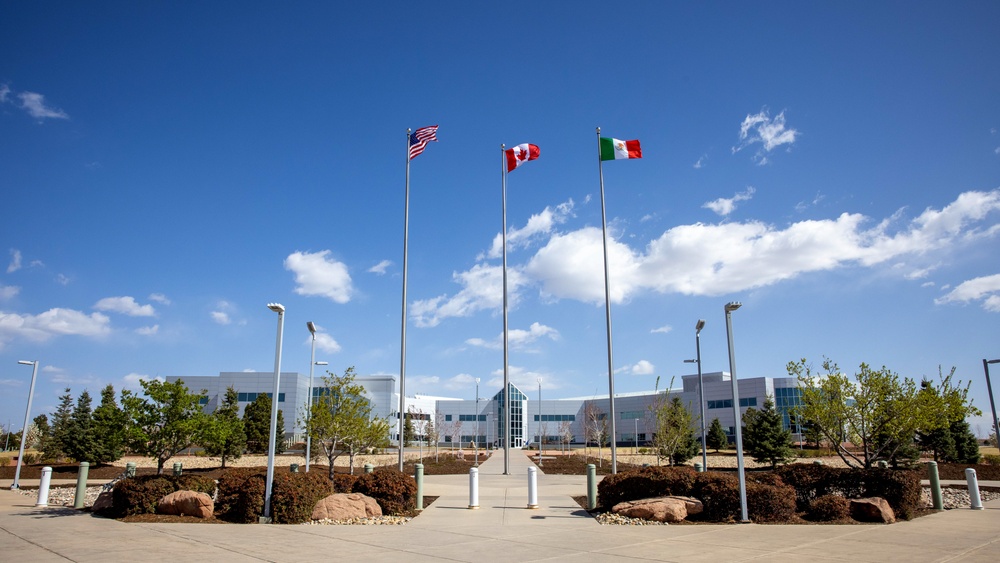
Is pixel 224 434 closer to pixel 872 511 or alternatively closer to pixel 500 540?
pixel 500 540

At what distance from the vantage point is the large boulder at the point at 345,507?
14070 mm

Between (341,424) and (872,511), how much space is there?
16.3 meters

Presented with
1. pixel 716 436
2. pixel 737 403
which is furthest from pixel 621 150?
pixel 716 436

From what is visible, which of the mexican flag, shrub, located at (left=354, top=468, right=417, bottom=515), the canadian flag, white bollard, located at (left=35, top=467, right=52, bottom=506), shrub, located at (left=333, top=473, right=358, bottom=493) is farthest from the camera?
the canadian flag

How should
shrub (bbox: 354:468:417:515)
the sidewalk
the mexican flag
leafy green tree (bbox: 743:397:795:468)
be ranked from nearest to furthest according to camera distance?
the sidewalk, shrub (bbox: 354:468:417:515), the mexican flag, leafy green tree (bbox: 743:397:795:468)

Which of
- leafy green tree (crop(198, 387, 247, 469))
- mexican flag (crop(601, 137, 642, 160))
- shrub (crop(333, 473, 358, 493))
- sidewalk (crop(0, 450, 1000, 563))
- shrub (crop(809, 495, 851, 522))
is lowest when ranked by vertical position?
sidewalk (crop(0, 450, 1000, 563))

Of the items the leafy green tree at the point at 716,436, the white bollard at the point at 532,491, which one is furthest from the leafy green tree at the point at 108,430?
the leafy green tree at the point at 716,436

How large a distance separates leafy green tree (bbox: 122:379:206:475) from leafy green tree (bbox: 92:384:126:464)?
26cm

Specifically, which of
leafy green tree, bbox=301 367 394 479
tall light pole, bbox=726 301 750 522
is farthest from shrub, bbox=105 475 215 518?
tall light pole, bbox=726 301 750 522

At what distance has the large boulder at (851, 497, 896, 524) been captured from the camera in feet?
45.3

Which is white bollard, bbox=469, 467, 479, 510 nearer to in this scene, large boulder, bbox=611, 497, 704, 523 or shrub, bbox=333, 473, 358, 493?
shrub, bbox=333, 473, 358, 493

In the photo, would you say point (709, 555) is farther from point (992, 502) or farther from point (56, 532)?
point (992, 502)

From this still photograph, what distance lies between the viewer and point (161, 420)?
17391mm

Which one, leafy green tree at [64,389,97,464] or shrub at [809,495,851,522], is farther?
→ leafy green tree at [64,389,97,464]
